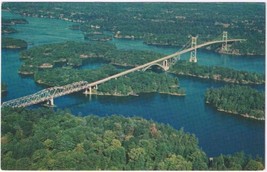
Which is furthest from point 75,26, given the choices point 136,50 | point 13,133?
point 13,133

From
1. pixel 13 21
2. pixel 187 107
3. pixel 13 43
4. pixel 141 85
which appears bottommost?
pixel 187 107

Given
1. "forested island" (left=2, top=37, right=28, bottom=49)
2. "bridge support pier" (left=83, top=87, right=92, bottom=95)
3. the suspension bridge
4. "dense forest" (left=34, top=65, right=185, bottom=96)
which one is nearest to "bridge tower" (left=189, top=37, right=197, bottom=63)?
the suspension bridge

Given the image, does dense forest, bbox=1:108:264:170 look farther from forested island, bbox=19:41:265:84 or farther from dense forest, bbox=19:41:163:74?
dense forest, bbox=19:41:163:74

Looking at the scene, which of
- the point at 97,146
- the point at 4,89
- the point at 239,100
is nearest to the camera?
the point at 97,146

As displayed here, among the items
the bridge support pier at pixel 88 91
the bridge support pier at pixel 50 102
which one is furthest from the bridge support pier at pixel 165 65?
the bridge support pier at pixel 50 102

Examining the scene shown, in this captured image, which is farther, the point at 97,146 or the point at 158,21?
the point at 158,21

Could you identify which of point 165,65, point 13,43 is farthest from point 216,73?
point 13,43

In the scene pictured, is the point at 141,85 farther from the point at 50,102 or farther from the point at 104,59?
the point at 104,59
